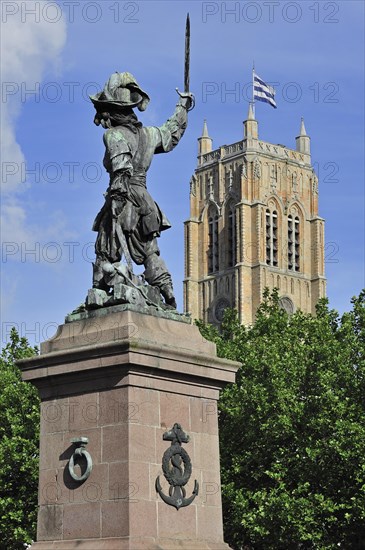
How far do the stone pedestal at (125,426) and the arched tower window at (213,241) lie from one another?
128 m

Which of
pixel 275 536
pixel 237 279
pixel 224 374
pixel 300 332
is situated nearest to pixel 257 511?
pixel 275 536

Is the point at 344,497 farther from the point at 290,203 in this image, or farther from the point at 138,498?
the point at 290,203

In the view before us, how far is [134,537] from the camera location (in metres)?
14.0

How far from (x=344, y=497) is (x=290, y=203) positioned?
11005 centimetres

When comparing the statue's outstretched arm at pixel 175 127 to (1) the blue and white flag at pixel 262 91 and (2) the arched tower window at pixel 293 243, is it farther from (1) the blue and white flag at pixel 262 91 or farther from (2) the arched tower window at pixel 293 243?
(2) the arched tower window at pixel 293 243

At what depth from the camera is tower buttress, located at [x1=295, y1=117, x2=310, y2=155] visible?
14825 cm

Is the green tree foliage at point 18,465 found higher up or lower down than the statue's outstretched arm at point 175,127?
lower down

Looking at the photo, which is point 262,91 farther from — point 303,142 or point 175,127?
point 175,127

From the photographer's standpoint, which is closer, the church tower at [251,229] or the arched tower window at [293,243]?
the church tower at [251,229]

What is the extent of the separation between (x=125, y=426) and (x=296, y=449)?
2324 cm

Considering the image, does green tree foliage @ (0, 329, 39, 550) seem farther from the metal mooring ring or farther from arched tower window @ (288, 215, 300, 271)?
arched tower window @ (288, 215, 300, 271)

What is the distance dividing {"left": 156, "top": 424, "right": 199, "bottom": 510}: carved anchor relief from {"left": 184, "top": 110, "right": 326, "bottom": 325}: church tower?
121363 millimetres

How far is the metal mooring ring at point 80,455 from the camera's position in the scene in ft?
48.0

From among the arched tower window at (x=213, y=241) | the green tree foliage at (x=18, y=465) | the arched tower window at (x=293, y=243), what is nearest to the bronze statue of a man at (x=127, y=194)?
the green tree foliage at (x=18, y=465)
